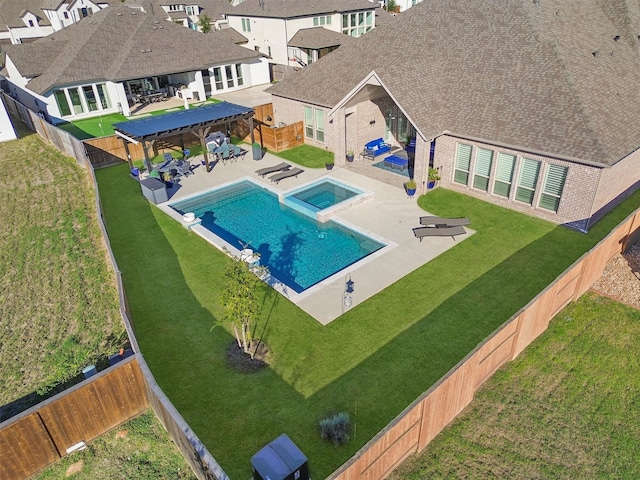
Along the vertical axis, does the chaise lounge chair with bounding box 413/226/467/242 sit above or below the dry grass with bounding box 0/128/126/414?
above

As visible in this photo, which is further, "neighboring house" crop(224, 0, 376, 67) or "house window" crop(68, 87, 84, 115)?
"neighboring house" crop(224, 0, 376, 67)

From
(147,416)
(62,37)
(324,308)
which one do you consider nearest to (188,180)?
(324,308)

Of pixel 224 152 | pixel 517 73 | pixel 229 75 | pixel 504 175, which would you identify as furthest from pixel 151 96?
pixel 504 175

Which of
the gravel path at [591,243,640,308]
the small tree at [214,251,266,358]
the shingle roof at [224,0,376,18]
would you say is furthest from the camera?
the shingle roof at [224,0,376,18]

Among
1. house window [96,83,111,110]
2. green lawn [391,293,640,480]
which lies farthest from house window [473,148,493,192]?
house window [96,83,111,110]

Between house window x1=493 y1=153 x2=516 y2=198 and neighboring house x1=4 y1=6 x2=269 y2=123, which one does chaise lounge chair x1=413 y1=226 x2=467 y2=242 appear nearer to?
house window x1=493 y1=153 x2=516 y2=198

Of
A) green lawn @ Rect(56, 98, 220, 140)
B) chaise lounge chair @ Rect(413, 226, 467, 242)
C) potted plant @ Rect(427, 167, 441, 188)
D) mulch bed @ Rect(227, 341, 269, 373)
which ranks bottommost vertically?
green lawn @ Rect(56, 98, 220, 140)

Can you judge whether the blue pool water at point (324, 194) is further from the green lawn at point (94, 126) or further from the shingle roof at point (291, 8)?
the shingle roof at point (291, 8)

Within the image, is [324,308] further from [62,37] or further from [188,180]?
[62,37]
